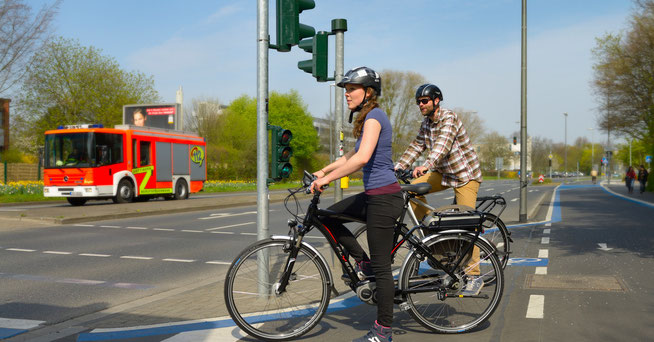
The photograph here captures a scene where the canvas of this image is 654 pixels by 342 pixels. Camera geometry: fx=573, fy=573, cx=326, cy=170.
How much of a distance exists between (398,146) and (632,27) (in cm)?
2262

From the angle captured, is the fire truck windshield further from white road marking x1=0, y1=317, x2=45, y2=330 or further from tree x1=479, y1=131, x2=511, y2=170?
tree x1=479, y1=131, x2=511, y2=170

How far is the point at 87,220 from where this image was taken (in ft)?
45.8

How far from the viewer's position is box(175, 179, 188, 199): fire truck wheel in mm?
23172

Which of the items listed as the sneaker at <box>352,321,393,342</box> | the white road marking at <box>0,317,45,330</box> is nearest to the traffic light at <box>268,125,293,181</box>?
the sneaker at <box>352,321,393,342</box>

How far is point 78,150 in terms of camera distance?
19.2 m

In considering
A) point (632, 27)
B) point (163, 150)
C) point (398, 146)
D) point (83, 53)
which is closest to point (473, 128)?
point (398, 146)

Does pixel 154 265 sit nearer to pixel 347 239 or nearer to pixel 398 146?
pixel 347 239

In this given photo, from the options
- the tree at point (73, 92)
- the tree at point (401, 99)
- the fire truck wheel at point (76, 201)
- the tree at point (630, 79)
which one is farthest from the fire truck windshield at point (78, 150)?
the tree at point (401, 99)

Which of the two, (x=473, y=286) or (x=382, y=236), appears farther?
(x=473, y=286)

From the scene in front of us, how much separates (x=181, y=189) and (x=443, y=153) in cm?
1961

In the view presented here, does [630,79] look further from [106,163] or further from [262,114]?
[262,114]

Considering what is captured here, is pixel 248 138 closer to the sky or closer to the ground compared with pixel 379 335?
closer to the sky

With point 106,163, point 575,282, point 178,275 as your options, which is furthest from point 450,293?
point 106,163

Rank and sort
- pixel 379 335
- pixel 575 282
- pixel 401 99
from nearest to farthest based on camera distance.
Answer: pixel 379 335 → pixel 575 282 → pixel 401 99
